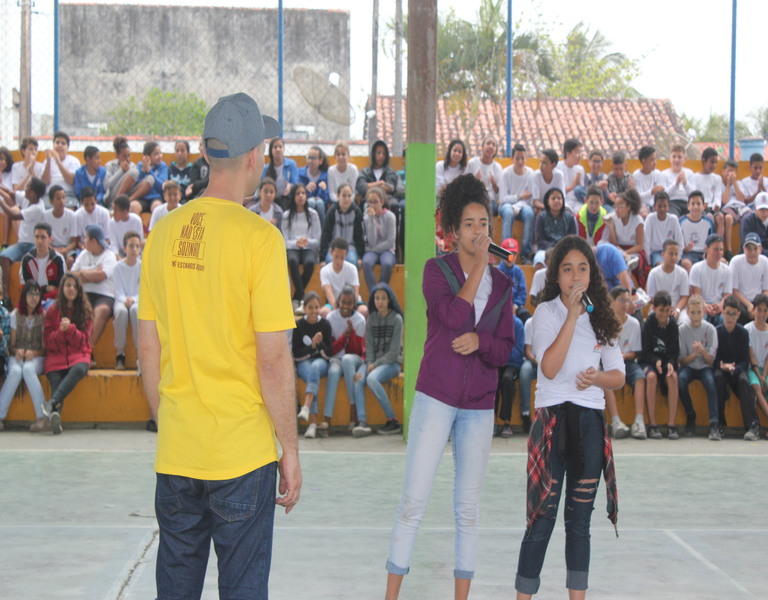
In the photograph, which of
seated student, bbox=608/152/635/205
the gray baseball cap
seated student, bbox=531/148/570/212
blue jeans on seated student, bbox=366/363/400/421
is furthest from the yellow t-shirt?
seated student, bbox=608/152/635/205

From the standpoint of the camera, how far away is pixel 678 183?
1336 centimetres

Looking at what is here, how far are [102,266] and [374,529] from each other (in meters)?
5.82

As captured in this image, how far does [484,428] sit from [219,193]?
1839mm

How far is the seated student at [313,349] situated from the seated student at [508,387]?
1611 millimetres

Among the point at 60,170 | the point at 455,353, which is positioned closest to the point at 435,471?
the point at 455,353

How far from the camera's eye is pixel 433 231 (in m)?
8.74

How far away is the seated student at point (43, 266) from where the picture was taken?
417 inches

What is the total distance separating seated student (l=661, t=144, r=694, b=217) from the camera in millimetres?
13172

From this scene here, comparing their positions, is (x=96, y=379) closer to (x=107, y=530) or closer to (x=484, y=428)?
(x=107, y=530)

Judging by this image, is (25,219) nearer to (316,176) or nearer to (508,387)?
→ (316,176)

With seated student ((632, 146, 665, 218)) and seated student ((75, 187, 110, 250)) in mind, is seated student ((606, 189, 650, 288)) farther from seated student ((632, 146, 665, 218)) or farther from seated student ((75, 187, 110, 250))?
seated student ((75, 187, 110, 250))

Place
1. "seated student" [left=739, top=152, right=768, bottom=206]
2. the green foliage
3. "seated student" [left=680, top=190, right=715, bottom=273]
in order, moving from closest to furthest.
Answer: "seated student" [left=680, top=190, right=715, bottom=273] < "seated student" [left=739, top=152, right=768, bottom=206] < the green foliage

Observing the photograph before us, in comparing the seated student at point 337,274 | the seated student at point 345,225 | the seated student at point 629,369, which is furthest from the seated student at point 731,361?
the seated student at point 345,225

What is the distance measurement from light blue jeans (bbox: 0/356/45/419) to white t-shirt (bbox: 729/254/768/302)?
7.40 metres
